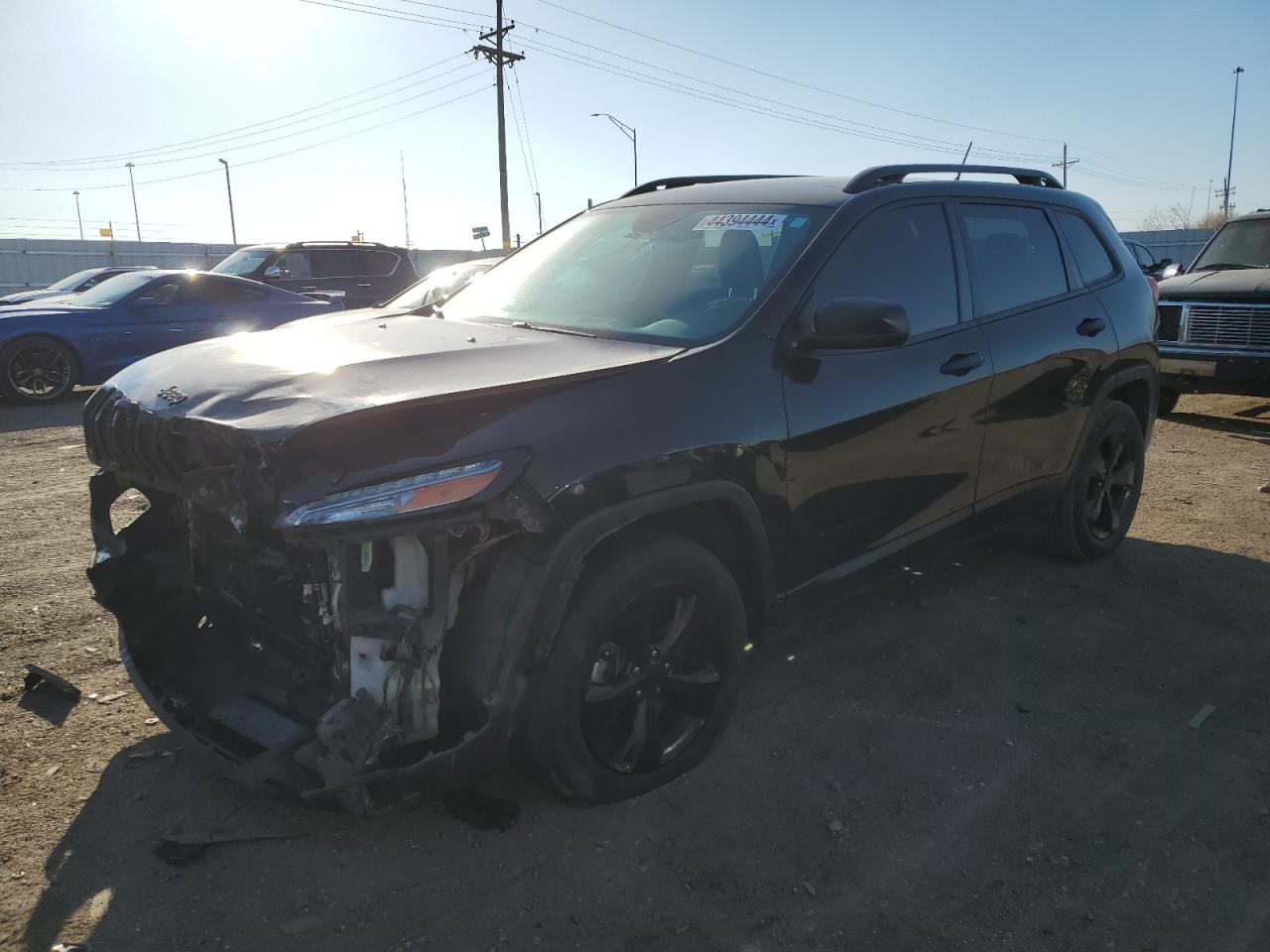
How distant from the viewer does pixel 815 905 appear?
8.18 feet

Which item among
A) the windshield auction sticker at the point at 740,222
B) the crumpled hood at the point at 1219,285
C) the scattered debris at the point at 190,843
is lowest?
the scattered debris at the point at 190,843

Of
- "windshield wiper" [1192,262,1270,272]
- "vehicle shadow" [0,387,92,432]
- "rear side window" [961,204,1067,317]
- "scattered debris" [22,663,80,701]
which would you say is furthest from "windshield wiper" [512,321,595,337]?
"windshield wiper" [1192,262,1270,272]

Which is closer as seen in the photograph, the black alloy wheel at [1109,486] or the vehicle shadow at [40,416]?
the black alloy wheel at [1109,486]

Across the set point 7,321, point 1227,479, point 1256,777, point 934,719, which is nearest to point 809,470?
point 934,719

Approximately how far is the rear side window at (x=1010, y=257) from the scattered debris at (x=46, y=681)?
3.88 meters

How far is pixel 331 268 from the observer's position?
15.5 meters

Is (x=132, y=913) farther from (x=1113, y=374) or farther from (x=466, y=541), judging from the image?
(x=1113, y=374)

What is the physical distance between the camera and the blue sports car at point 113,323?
10547 mm

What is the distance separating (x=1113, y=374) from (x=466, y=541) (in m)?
3.88

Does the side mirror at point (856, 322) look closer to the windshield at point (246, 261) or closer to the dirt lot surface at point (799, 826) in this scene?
the dirt lot surface at point (799, 826)

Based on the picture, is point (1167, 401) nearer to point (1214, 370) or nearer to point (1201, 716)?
point (1214, 370)

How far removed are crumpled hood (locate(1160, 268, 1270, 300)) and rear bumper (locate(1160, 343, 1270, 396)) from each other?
1.90 ft

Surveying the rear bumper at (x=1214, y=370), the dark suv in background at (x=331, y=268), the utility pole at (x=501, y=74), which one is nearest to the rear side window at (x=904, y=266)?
the rear bumper at (x=1214, y=370)

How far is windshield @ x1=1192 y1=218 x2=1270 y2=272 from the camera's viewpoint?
9984 mm
